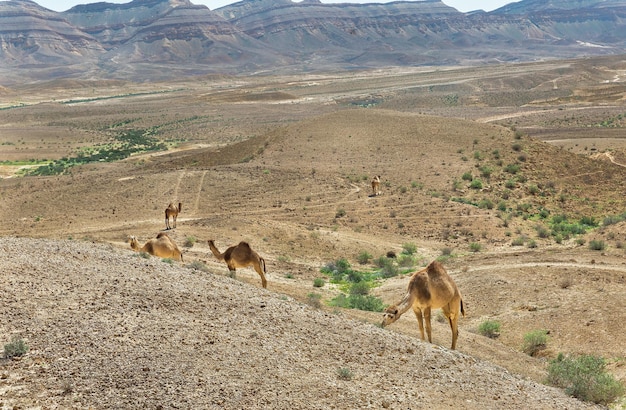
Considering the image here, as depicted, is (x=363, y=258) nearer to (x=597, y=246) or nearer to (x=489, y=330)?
(x=597, y=246)

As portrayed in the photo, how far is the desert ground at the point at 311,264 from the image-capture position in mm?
9477

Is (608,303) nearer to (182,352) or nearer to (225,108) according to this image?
(182,352)

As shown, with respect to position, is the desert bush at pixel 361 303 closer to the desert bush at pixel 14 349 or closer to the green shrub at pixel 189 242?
the green shrub at pixel 189 242

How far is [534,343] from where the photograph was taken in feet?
51.8

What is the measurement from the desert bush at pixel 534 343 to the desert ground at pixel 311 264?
0.64 feet

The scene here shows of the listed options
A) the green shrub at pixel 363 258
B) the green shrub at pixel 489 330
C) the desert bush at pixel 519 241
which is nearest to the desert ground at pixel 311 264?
the desert bush at pixel 519 241

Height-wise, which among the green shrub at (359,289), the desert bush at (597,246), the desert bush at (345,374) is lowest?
the desert bush at (597,246)

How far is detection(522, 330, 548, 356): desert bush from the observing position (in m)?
15.6

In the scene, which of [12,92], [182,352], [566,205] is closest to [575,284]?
[182,352]

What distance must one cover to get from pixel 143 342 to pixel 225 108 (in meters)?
104

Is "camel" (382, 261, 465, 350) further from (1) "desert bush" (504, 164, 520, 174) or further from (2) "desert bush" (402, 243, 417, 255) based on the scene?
(1) "desert bush" (504, 164, 520, 174)

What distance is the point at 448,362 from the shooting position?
1111 centimetres

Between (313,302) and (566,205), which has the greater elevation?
(313,302)

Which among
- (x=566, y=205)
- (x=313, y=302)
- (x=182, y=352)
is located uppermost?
(x=182, y=352)
